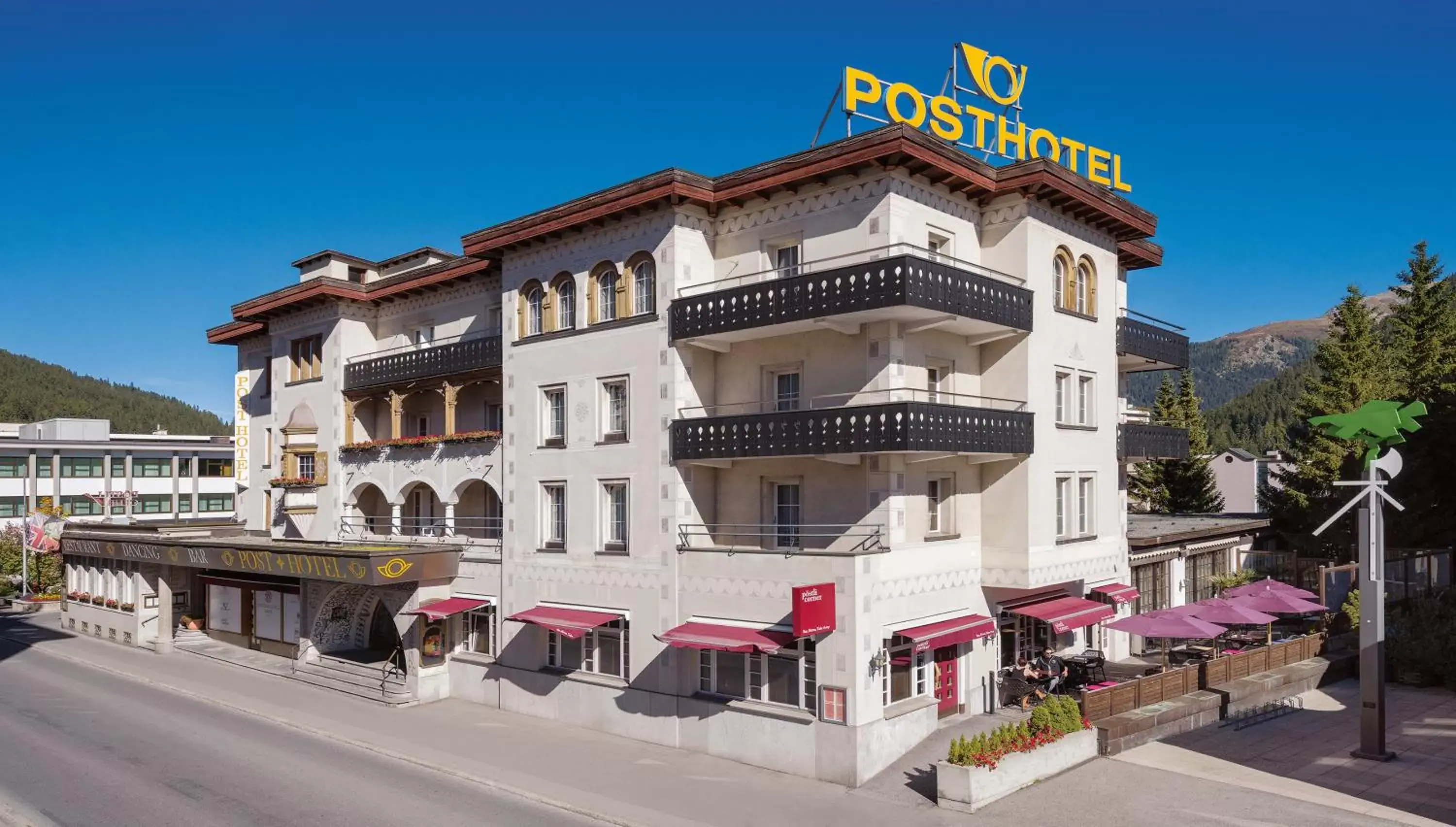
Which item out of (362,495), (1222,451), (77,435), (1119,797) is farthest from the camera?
(77,435)

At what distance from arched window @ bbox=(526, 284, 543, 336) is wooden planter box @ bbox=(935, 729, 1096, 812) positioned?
16.9m

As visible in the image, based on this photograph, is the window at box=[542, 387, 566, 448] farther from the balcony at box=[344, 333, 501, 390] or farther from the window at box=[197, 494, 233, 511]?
the window at box=[197, 494, 233, 511]

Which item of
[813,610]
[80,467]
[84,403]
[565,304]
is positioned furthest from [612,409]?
[84,403]

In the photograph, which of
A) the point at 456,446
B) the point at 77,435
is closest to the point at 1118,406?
the point at 456,446

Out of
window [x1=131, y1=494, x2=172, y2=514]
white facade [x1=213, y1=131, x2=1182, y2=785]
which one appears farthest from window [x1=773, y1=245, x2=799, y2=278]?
window [x1=131, y1=494, x2=172, y2=514]

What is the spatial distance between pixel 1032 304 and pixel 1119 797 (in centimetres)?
1204

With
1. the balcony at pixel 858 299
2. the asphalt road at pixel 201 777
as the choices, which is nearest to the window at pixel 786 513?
the balcony at pixel 858 299

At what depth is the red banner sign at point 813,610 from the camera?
69.0 feet

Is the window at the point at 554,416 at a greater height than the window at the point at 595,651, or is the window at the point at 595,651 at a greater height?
the window at the point at 554,416

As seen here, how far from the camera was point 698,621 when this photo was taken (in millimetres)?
24453

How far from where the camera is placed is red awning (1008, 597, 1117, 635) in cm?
2556

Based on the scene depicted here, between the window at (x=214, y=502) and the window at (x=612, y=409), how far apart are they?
73815 mm

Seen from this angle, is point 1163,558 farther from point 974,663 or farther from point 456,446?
point 456,446

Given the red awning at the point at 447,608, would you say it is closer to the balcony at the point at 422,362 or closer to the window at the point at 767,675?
the balcony at the point at 422,362
